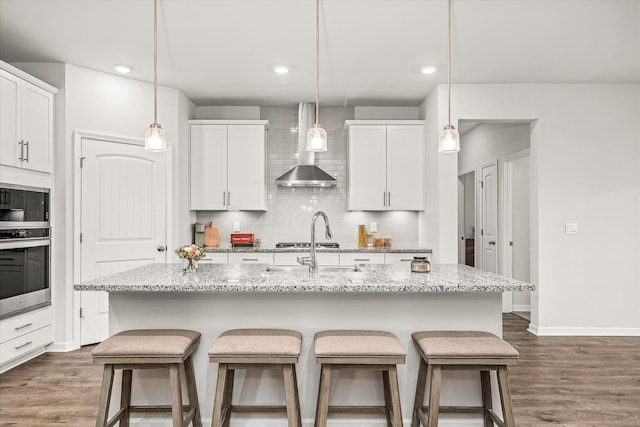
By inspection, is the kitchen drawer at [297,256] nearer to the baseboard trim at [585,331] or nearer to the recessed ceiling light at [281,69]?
the recessed ceiling light at [281,69]

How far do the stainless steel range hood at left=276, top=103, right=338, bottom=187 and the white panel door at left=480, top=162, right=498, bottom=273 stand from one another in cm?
Answer: 224

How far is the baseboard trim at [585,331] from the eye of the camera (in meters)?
4.69

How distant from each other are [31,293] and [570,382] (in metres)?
4.41

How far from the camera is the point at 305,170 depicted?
16.9 feet

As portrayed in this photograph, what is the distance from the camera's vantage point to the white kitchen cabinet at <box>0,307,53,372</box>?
3473 mm

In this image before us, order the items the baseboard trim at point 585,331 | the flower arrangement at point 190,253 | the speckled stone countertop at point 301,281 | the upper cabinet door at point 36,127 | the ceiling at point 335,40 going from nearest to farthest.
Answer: the speckled stone countertop at point 301,281, the flower arrangement at point 190,253, the ceiling at point 335,40, the upper cabinet door at point 36,127, the baseboard trim at point 585,331

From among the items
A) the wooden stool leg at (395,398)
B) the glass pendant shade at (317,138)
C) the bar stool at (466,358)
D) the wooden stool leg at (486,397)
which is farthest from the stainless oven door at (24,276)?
the wooden stool leg at (486,397)

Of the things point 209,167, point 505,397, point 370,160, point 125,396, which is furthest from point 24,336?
point 370,160

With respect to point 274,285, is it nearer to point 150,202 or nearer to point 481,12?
point 481,12

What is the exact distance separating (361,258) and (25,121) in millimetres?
3486

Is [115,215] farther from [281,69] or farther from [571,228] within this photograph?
[571,228]

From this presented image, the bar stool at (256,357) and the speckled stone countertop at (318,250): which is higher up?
the speckled stone countertop at (318,250)

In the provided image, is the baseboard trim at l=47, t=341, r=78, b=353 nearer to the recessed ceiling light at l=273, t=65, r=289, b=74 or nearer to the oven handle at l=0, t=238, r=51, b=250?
the oven handle at l=0, t=238, r=51, b=250

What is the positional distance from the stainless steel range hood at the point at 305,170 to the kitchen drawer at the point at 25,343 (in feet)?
8.97
